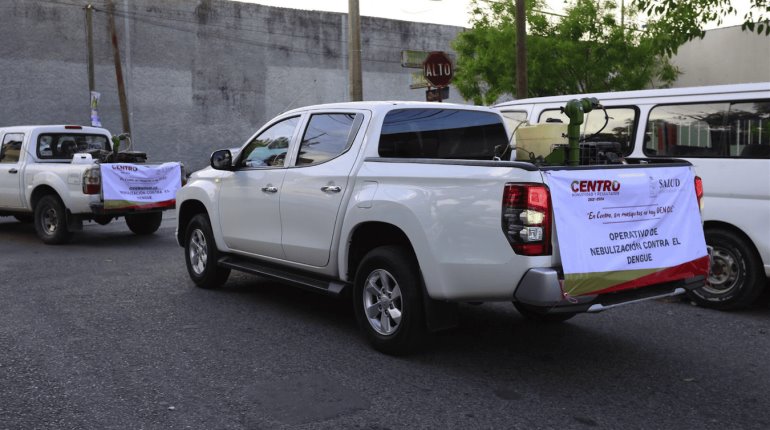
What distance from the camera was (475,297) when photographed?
15.4 feet

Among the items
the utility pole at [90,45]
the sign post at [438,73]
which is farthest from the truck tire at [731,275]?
the utility pole at [90,45]

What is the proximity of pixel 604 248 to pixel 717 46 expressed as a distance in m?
15.0

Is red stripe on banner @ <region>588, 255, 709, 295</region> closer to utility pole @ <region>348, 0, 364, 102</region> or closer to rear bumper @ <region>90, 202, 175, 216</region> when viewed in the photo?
rear bumper @ <region>90, 202, 175, 216</region>

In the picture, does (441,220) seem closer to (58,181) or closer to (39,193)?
(58,181)

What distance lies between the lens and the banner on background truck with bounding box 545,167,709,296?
4395mm

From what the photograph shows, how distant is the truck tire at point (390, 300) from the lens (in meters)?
5.08

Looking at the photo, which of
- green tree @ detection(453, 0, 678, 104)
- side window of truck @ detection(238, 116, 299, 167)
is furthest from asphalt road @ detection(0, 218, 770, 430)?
green tree @ detection(453, 0, 678, 104)

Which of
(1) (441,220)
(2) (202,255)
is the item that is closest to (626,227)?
(1) (441,220)

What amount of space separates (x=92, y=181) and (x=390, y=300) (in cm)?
700

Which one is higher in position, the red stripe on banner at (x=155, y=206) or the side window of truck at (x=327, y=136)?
the side window of truck at (x=327, y=136)

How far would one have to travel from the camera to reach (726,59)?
56.4 ft

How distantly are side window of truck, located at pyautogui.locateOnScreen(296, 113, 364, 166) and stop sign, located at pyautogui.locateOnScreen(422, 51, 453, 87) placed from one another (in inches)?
222

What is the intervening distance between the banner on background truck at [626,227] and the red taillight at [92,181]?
820cm

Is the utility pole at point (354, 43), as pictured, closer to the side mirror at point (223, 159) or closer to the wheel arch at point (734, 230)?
the side mirror at point (223, 159)
